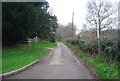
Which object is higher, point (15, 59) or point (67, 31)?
point (67, 31)

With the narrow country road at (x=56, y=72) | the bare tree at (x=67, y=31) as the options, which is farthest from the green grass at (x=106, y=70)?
the bare tree at (x=67, y=31)

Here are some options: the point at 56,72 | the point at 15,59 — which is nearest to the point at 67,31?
the point at 15,59

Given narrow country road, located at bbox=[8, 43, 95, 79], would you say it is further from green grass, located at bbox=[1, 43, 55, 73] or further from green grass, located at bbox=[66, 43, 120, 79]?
green grass, located at bbox=[1, 43, 55, 73]

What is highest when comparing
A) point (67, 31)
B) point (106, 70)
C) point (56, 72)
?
point (67, 31)

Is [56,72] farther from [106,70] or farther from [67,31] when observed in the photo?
[67,31]

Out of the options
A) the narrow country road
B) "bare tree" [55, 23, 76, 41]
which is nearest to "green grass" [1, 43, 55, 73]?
the narrow country road

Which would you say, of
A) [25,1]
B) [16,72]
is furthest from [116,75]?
[25,1]

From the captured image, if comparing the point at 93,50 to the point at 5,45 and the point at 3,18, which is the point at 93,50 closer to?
the point at 3,18

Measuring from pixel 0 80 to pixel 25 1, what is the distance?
10270mm

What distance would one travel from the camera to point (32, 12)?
14.2m

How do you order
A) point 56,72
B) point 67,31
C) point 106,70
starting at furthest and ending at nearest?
point 67,31
point 56,72
point 106,70

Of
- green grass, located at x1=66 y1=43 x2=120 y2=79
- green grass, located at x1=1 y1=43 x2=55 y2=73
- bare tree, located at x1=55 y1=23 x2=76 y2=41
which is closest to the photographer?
green grass, located at x1=66 y1=43 x2=120 y2=79

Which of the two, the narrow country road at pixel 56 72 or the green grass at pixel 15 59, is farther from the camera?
the green grass at pixel 15 59

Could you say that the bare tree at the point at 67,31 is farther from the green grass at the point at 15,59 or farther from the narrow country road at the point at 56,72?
the narrow country road at the point at 56,72
